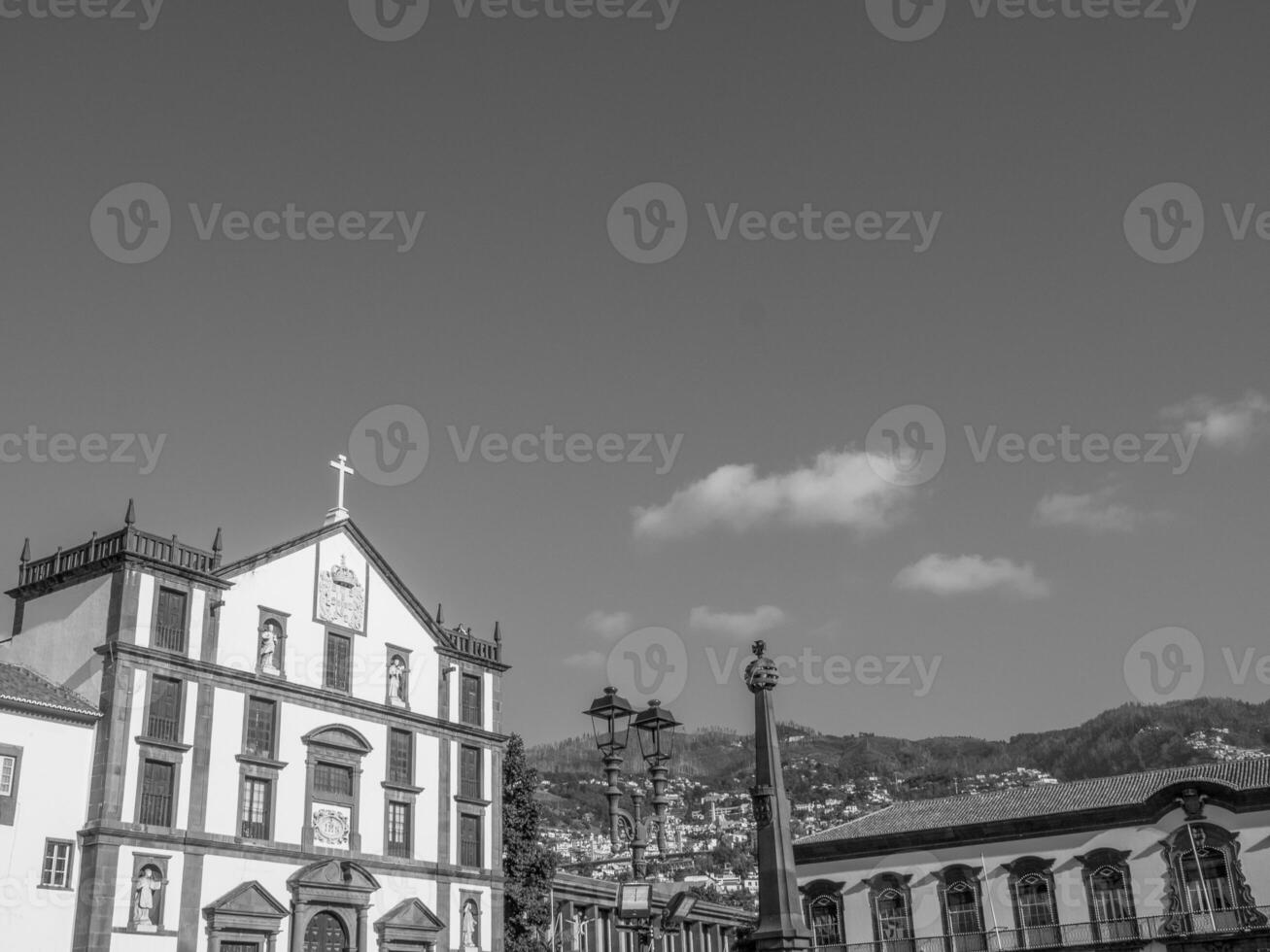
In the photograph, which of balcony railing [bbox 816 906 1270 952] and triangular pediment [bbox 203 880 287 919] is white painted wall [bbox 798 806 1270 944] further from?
triangular pediment [bbox 203 880 287 919]

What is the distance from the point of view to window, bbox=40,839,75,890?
88.3ft

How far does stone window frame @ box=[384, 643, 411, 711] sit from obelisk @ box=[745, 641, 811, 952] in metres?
20.6

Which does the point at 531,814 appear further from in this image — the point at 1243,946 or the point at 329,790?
the point at 1243,946

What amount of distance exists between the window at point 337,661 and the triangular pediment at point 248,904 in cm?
589

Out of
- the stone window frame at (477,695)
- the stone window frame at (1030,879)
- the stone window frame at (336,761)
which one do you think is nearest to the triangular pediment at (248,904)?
the stone window frame at (336,761)

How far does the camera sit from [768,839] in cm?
1641

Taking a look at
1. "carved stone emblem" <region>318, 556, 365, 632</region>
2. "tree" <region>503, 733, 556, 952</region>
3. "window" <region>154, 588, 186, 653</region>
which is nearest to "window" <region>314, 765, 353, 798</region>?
"carved stone emblem" <region>318, 556, 365, 632</region>

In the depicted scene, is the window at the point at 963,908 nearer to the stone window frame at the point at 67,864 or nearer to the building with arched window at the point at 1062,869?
the building with arched window at the point at 1062,869

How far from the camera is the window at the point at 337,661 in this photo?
112 ft

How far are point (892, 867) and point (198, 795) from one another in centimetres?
2618

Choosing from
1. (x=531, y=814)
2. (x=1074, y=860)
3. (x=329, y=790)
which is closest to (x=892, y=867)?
(x=1074, y=860)

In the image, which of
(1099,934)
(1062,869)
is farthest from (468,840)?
(1099,934)

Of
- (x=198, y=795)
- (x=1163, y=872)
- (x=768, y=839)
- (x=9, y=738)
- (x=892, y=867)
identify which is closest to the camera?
(x=768, y=839)

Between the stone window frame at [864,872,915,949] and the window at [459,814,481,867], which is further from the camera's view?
the stone window frame at [864,872,915,949]
